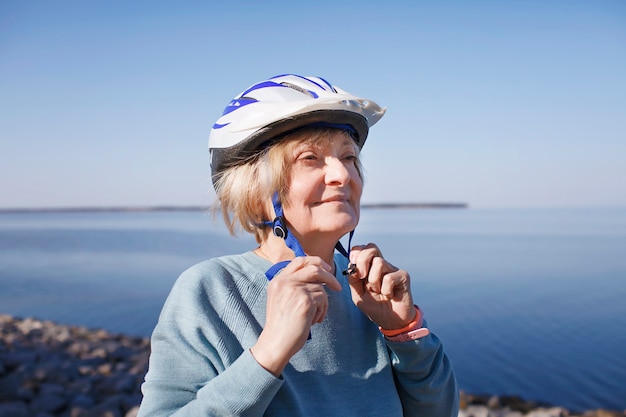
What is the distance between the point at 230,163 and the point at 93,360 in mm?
8862

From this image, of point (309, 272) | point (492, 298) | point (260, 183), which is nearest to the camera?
point (309, 272)

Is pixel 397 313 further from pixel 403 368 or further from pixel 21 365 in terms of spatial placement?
pixel 21 365

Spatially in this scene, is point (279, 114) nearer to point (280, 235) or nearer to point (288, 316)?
point (280, 235)

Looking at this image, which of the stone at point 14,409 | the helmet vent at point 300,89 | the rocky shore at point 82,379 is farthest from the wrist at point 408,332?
the stone at point 14,409

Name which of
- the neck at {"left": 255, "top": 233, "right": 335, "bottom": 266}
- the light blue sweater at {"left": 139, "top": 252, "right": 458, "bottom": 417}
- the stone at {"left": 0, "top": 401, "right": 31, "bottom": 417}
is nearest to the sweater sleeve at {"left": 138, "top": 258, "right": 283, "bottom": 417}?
the light blue sweater at {"left": 139, "top": 252, "right": 458, "bottom": 417}

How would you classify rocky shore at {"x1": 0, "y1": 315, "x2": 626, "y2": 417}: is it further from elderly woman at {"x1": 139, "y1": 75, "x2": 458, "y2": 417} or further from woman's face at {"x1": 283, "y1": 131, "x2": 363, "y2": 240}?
woman's face at {"x1": 283, "y1": 131, "x2": 363, "y2": 240}

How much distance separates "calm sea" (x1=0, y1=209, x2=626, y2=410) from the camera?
28.4 ft

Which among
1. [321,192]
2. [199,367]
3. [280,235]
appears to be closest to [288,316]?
[199,367]

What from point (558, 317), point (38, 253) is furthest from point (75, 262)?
point (558, 317)

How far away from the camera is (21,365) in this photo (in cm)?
927

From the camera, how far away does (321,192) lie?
2223 mm

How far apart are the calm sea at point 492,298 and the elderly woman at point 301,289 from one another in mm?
458

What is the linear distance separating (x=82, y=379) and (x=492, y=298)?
9.56 metres

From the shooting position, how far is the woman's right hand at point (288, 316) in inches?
69.6
